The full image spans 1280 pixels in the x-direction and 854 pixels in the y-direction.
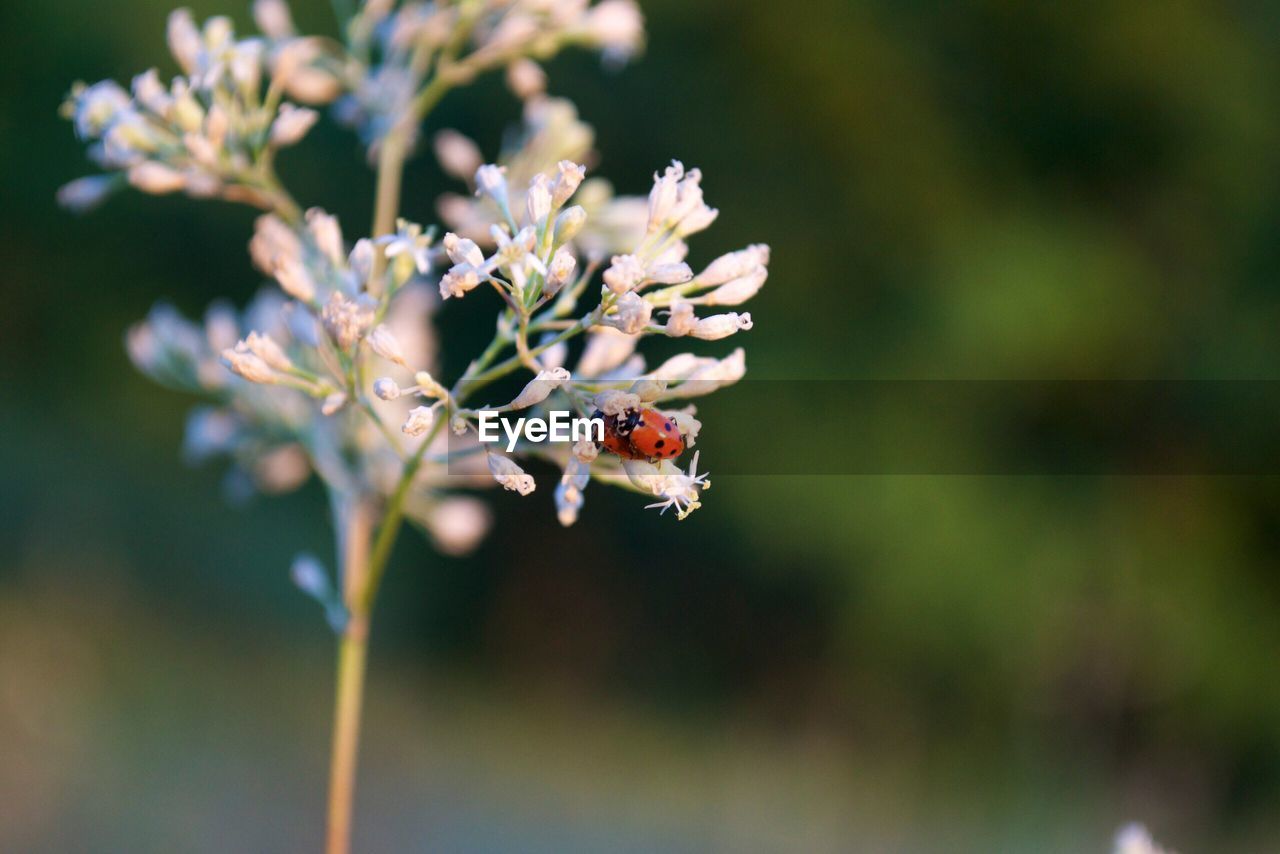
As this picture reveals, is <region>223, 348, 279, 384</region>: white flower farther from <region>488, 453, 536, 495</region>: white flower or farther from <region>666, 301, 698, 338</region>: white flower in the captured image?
<region>666, 301, 698, 338</region>: white flower

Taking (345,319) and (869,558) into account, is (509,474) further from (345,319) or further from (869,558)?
(869,558)

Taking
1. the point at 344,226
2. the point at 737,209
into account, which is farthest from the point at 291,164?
the point at 737,209

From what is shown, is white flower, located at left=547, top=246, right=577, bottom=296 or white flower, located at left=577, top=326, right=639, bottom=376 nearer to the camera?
white flower, located at left=547, top=246, right=577, bottom=296

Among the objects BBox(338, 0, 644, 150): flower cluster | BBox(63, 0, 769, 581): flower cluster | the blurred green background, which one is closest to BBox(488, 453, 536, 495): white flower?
BBox(63, 0, 769, 581): flower cluster

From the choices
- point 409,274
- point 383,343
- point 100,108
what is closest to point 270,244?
point 409,274

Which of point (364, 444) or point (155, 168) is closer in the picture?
point (155, 168)

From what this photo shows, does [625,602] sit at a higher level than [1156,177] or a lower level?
lower

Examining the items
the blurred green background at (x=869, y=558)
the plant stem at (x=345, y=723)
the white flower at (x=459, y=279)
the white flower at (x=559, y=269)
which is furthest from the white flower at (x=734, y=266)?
the blurred green background at (x=869, y=558)

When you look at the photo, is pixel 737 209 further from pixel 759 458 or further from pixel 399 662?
pixel 399 662

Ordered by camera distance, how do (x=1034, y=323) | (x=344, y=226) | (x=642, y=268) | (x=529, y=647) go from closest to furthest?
(x=642, y=268) < (x=1034, y=323) < (x=344, y=226) < (x=529, y=647)
